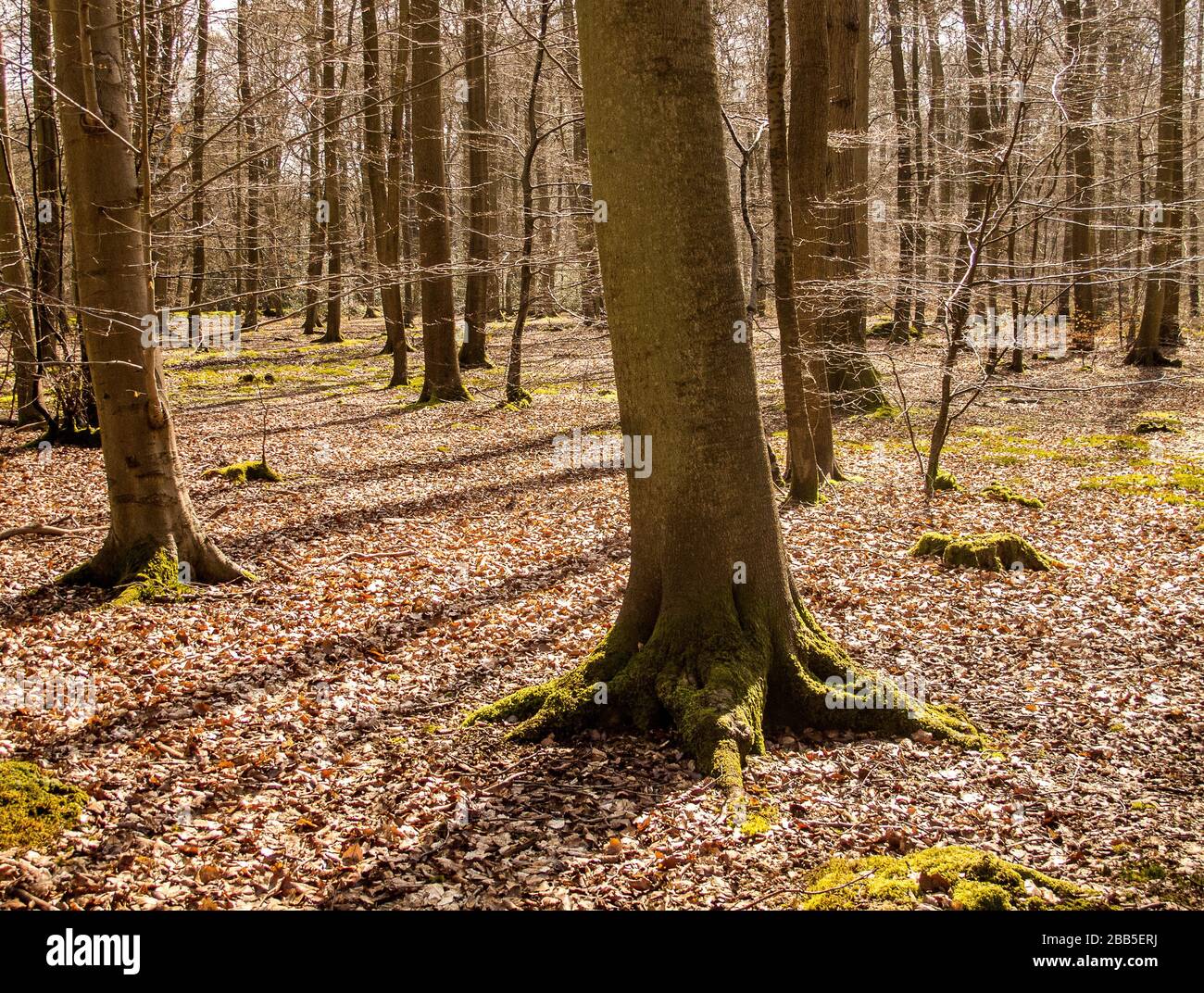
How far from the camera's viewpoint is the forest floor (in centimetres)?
339

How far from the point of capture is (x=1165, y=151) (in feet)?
53.6

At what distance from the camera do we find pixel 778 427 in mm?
14188

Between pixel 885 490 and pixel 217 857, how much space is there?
841cm

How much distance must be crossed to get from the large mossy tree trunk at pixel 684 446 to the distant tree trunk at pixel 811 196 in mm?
4965

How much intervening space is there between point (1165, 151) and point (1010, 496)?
11.4 meters

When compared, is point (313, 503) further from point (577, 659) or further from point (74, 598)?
point (577, 659)

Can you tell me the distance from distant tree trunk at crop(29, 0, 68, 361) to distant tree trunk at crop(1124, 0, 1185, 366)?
55.8 feet

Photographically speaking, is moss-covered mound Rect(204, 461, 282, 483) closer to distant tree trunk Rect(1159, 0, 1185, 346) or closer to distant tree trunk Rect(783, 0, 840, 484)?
distant tree trunk Rect(783, 0, 840, 484)

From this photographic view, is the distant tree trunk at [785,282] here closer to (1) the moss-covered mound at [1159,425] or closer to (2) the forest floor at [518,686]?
(2) the forest floor at [518,686]

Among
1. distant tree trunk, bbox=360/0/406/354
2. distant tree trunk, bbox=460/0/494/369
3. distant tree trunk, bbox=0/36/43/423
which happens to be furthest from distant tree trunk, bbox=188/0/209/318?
distant tree trunk, bbox=460/0/494/369

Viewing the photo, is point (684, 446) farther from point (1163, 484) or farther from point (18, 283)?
point (18, 283)

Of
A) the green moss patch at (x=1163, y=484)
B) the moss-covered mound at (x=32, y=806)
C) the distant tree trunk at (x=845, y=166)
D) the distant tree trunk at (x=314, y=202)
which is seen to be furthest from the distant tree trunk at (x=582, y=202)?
the moss-covered mound at (x=32, y=806)

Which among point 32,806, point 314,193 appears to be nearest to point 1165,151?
point 314,193
